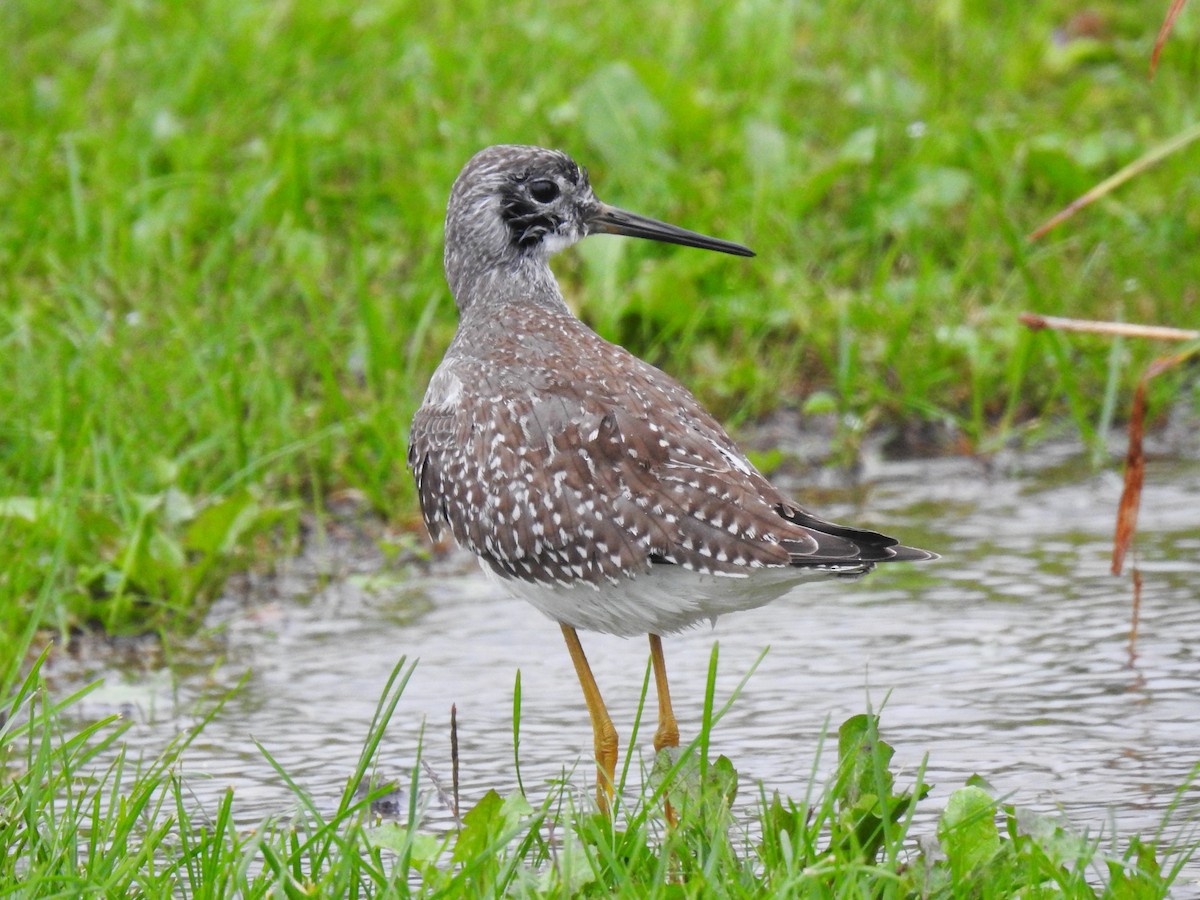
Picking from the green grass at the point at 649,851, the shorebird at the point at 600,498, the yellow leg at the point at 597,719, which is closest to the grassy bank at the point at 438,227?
the shorebird at the point at 600,498

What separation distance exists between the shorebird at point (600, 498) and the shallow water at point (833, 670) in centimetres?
46

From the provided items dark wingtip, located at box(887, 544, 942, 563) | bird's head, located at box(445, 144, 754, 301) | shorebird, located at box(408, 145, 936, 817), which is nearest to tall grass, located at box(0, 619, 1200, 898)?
shorebird, located at box(408, 145, 936, 817)

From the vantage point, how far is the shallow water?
14.7 feet

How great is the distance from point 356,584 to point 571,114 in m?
3.36

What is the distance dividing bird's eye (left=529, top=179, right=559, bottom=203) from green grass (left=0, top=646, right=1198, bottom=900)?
2085 mm

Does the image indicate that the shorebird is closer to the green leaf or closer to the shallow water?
the shallow water

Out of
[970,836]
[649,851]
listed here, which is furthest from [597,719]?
[970,836]

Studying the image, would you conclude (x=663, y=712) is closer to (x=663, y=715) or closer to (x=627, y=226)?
(x=663, y=715)

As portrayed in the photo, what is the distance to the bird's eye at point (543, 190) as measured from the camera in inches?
209

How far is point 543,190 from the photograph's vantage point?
5324 millimetres

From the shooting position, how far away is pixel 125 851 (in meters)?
3.51

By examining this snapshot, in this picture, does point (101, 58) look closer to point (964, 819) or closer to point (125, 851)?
point (125, 851)

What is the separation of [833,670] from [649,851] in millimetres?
1680

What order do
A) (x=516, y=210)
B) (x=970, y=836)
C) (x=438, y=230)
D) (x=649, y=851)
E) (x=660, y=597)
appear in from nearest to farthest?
(x=970, y=836) → (x=649, y=851) → (x=660, y=597) → (x=516, y=210) → (x=438, y=230)
